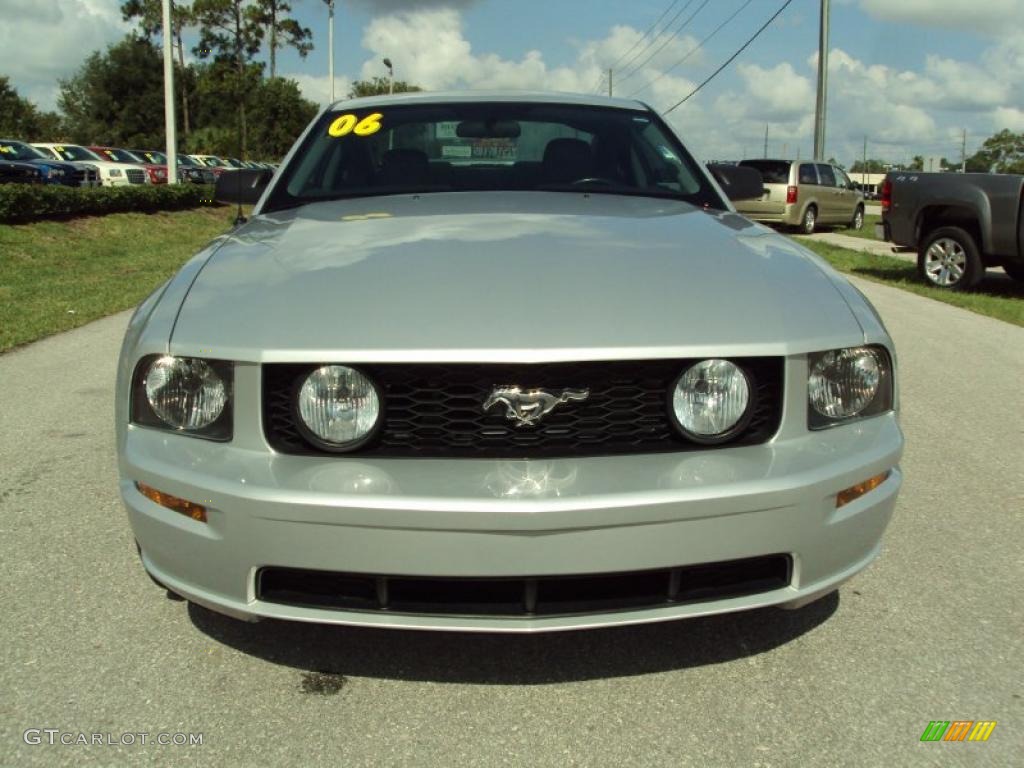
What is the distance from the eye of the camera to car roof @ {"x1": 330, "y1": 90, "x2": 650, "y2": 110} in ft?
12.6

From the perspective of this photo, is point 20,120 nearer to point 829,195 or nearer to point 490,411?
point 829,195

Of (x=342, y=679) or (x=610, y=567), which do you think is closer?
(x=610, y=567)

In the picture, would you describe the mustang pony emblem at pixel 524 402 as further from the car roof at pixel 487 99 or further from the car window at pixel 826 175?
the car window at pixel 826 175

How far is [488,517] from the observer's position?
186 cm

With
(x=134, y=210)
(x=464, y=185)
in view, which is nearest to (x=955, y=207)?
(x=464, y=185)

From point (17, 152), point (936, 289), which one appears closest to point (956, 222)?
point (936, 289)

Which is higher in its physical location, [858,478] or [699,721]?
[858,478]

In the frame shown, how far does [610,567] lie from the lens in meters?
1.93

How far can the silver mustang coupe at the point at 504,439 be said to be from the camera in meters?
1.92

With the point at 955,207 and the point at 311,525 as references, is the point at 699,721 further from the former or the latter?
the point at 955,207

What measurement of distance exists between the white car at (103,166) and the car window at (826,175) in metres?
18.5

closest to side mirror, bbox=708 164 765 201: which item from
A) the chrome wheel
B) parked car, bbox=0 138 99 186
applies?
the chrome wheel

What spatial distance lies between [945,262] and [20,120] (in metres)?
69.2

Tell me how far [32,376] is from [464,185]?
154 inches
